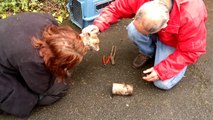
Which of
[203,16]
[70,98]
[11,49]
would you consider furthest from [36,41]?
[203,16]

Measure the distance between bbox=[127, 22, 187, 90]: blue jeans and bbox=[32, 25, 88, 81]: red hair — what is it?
0.72 metres

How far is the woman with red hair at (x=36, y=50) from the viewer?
72.3 inches

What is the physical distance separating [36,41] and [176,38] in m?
1.01

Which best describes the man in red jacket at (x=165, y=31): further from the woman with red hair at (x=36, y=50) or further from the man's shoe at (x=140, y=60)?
the woman with red hair at (x=36, y=50)

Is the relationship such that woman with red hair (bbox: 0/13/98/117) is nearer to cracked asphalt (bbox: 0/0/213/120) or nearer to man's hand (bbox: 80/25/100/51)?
man's hand (bbox: 80/25/100/51)

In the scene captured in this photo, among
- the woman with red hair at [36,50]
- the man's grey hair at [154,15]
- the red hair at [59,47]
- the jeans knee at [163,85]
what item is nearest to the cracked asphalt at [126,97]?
the jeans knee at [163,85]

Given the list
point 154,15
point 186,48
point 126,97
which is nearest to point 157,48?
point 186,48

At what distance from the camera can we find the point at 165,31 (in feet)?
7.18

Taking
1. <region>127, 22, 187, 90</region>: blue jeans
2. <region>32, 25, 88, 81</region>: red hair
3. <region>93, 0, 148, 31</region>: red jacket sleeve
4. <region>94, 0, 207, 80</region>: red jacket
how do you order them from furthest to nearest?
1. <region>127, 22, 187, 90</region>: blue jeans
2. <region>93, 0, 148, 31</region>: red jacket sleeve
3. <region>94, 0, 207, 80</region>: red jacket
4. <region>32, 25, 88, 81</region>: red hair

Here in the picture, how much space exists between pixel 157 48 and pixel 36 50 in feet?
3.34

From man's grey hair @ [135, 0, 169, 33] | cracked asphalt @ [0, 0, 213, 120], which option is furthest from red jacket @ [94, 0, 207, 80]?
cracked asphalt @ [0, 0, 213, 120]

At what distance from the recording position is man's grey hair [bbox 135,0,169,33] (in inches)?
75.3

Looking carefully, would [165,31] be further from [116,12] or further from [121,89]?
[121,89]

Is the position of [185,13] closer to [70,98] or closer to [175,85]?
[175,85]
